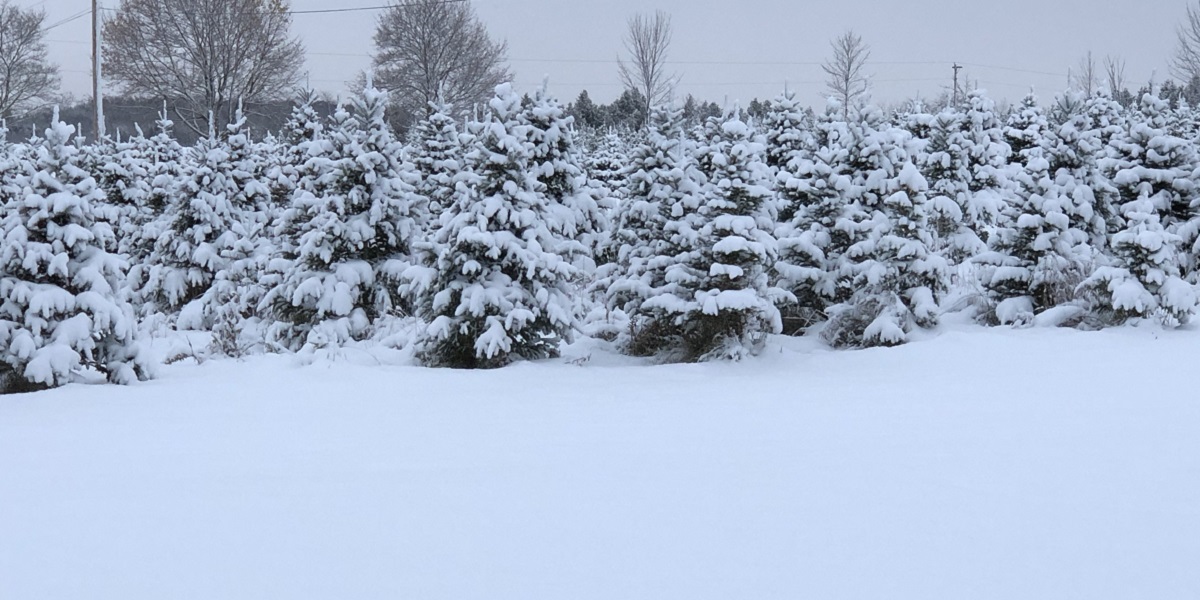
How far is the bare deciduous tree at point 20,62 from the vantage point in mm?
49938

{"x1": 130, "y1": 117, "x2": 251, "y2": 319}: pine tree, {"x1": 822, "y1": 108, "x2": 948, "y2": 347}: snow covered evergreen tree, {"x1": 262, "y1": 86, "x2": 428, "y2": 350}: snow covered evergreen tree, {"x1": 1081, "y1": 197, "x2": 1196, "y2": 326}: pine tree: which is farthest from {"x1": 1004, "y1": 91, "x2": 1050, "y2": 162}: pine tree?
{"x1": 130, "y1": 117, "x2": 251, "y2": 319}: pine tree

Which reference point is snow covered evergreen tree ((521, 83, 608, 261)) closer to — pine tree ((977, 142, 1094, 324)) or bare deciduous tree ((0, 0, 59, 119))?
pine tree ((977, 142, 1094, 324))

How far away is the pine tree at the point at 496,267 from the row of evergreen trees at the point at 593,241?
0.09 ft

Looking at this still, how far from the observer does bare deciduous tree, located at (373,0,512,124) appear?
134 feet

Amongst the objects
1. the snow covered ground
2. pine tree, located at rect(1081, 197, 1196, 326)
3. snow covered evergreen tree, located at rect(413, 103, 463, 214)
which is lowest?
the snow covered ground

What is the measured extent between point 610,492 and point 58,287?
639 cm

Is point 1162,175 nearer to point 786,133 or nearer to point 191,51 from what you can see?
point 786,133

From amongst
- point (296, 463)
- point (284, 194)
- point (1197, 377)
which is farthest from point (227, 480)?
point (284, 194)

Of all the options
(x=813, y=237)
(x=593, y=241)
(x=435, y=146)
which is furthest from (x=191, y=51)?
(x=813, y=237)

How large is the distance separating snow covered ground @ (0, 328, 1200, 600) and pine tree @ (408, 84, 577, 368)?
5.52 ft

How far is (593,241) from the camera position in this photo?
48.1 ft

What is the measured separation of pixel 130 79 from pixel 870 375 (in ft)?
134

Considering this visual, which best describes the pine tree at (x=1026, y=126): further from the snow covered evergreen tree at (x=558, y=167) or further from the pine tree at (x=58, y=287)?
the pine tree at (x=58, y=287)

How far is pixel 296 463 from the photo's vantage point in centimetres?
504
